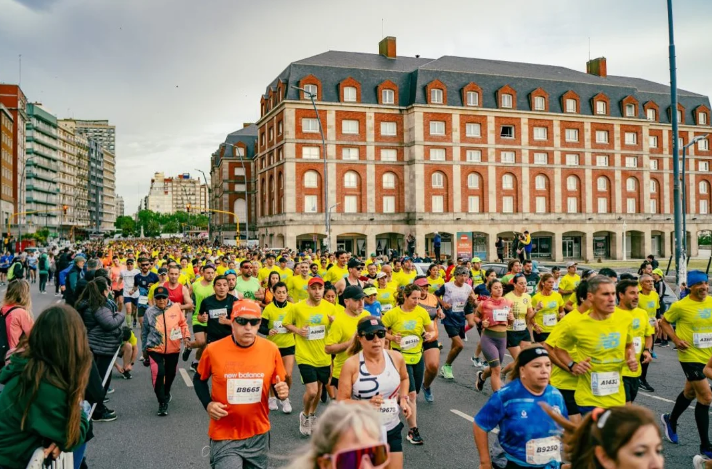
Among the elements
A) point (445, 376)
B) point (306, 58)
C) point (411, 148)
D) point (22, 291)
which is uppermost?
point (306, 58)

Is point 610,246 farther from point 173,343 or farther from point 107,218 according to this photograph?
point 107,218

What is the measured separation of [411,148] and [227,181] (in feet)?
128

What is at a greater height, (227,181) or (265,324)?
(227,181)

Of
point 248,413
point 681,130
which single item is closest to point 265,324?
point 248,413

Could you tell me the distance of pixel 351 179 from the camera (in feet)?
174

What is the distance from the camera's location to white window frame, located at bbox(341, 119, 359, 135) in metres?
52.4

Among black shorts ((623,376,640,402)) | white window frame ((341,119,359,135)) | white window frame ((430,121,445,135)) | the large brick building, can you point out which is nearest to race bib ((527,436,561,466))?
black shorts ((623,376,640,402))

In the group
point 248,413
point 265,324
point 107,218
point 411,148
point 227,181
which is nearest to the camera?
point 248,413

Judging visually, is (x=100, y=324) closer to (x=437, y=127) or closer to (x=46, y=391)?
(x=46, y=391)

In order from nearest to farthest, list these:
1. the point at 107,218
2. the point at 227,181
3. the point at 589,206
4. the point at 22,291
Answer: the point at 22,291
the point at 589,206
the point at 227,181
the point at 107,218

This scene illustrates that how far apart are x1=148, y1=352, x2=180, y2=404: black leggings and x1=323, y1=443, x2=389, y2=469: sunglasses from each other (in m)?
6.30

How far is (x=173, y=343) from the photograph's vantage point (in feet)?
25.8

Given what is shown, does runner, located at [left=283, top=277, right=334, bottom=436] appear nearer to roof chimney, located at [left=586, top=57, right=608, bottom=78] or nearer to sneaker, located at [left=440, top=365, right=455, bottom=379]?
sneaker, located at [left=440, top=365, right=455, bottom=379]

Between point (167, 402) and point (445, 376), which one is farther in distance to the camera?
point (445, 376)
